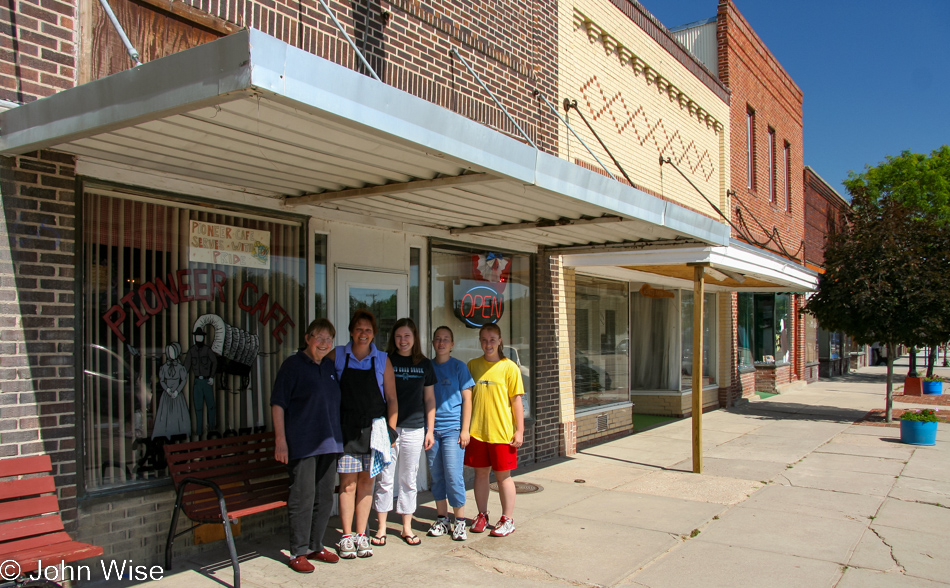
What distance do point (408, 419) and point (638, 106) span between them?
24.9 ft

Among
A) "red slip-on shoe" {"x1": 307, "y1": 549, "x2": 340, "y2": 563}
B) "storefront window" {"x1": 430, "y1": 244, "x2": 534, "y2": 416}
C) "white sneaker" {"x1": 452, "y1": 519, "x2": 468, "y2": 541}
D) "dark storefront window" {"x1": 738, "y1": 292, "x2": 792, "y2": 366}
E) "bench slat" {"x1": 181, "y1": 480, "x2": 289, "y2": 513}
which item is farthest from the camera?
"dark storefront window" {"x1": 738, "y1": 292, "x2": 792, "y2": 366}

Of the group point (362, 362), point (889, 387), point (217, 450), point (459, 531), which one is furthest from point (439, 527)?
point (889, 387)

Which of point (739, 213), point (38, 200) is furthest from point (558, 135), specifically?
point (739, 213)

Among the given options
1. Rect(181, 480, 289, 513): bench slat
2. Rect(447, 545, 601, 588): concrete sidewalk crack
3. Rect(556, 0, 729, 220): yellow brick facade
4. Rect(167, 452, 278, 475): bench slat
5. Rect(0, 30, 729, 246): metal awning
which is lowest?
Rect(447, 545, 601, 588): concrete sidewalk crack

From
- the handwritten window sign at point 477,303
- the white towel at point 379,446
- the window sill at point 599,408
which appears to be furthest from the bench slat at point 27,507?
the window sill at point 599,408

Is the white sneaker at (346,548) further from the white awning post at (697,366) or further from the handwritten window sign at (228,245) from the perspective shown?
the white awning post at (697,366)

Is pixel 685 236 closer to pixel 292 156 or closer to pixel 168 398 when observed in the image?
pixel 292 156

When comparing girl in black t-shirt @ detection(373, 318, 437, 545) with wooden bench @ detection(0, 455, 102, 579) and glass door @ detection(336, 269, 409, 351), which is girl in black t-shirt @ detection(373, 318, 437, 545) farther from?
wooden bench @ detection(0, 455, 102, 579)

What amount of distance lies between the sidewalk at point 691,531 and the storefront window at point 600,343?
950 mm

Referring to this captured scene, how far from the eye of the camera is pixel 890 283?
12.6m

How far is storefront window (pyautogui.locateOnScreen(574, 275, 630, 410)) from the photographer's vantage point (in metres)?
10.0

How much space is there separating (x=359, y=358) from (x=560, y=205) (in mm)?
2049

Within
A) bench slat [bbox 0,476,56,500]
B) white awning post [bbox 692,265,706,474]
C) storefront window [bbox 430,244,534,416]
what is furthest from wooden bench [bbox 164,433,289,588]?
white awning post [bbox 692,265,706,474]

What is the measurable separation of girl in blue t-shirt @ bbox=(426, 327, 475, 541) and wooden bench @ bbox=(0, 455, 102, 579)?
8.58 ft
